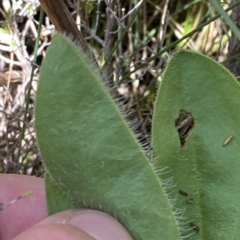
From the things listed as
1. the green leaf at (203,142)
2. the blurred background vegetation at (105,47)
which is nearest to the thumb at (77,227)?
the green leaf at (203,142)

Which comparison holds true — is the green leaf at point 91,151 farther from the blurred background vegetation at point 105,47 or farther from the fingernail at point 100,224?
the blurred background vegetation at point 105,47

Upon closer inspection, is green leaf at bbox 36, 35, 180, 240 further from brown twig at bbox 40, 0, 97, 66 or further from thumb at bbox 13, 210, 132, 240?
brown twig at bbox 40, 0, 97, 66

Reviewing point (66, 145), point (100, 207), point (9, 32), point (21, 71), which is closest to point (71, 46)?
point (66, 145)

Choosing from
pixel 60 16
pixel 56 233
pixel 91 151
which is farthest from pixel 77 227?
pixel 60 16

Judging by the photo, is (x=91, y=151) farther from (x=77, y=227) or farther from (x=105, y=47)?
(x=105, y=47)

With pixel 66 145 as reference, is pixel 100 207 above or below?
below

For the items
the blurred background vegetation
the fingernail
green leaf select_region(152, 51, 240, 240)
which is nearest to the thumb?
the fingernail

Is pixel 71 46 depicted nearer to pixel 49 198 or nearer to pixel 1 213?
pixel 49 198
